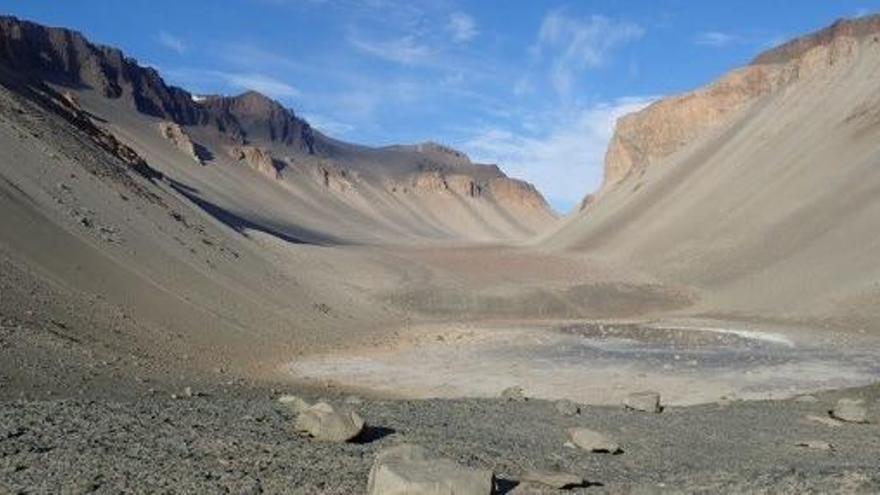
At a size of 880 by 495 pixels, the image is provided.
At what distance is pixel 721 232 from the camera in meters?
50.0

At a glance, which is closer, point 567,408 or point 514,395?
point 567,408

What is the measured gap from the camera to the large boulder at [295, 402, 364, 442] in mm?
9453

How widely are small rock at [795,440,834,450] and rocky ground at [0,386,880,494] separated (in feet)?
0.27

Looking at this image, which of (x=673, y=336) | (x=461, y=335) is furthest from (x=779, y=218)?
(x=461, y=335)

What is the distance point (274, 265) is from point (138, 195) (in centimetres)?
659

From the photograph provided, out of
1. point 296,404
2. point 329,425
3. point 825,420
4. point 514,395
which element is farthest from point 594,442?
point 825,420

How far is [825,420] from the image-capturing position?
46.6 feet

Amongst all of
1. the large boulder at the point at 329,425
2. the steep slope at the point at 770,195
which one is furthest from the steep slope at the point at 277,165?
the large boulder at the point at 329,425

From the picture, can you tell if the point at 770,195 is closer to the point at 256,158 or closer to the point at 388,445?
the point at 388,445

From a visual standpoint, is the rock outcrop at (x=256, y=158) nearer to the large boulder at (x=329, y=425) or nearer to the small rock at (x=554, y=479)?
the large boulder at (x=329, y=425)

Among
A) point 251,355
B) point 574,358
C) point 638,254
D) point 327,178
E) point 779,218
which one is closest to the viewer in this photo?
point 251,355

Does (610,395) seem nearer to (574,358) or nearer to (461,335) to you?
(574,358)

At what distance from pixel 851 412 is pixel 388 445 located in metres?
8.36

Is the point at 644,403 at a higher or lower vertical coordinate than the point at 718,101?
lower
